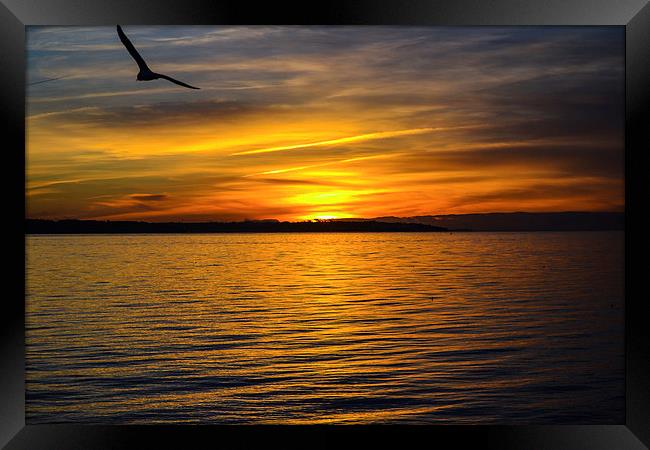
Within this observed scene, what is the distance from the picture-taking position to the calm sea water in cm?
750

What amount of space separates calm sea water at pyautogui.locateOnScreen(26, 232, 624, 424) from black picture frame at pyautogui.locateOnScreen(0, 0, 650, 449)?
2735 millimetres

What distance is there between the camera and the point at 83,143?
31.3 ft

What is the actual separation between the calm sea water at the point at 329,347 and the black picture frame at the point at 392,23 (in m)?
2.74

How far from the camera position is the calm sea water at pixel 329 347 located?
A: 24.6 feet

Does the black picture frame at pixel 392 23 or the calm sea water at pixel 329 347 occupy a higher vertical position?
the black picture frame at pixel 392 23

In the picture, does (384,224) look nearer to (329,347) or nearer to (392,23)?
(329,347)

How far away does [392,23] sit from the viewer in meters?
4.32

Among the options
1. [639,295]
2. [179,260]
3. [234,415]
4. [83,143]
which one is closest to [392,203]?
[83,143]

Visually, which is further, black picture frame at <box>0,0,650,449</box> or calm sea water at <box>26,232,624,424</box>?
calm sea water at <box>26,232,624,424</box>

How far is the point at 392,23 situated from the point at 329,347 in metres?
6.30

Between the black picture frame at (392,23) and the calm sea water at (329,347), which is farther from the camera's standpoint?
the calm sea water at (329,347)

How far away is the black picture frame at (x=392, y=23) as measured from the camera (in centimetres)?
432

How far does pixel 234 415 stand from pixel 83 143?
4.17 metres

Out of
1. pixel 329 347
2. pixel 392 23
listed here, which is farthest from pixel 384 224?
pixel 392 23
